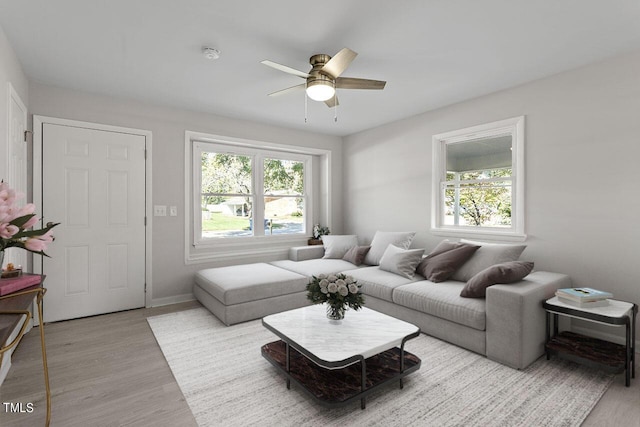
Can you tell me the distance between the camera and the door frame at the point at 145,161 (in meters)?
3.27

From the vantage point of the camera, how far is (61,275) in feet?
11.3

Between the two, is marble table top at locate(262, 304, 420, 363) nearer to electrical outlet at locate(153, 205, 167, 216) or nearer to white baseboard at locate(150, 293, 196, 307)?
white baseboard at locate(150, 293, 196, 307)

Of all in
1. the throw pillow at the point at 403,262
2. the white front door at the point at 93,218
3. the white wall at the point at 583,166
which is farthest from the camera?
the throw pillow at the point at 403,262

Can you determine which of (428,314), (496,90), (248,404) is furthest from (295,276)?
(496,90)

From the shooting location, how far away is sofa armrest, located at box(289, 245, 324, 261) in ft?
15.8

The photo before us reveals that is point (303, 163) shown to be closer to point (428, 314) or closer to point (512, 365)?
point (428, 314)

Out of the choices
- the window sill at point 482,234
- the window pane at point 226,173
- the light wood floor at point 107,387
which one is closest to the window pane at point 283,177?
the window pane at point 226,173

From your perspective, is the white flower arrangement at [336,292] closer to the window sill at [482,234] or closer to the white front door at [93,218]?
the window sill at [482,234]

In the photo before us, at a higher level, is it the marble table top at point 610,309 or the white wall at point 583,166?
the white wall at point 583,166

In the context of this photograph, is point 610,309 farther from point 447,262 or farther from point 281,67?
point 281,67

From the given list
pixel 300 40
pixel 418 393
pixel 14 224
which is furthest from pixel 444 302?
pixel 14 224

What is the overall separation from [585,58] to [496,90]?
32.3 inches

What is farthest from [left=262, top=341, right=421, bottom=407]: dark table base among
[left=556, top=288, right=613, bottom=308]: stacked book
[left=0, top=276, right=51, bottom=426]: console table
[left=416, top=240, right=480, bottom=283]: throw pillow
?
[left=0, top=276, right=51, bottom=426]: console table

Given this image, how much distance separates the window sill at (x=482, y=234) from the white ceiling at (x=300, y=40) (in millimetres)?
1583
